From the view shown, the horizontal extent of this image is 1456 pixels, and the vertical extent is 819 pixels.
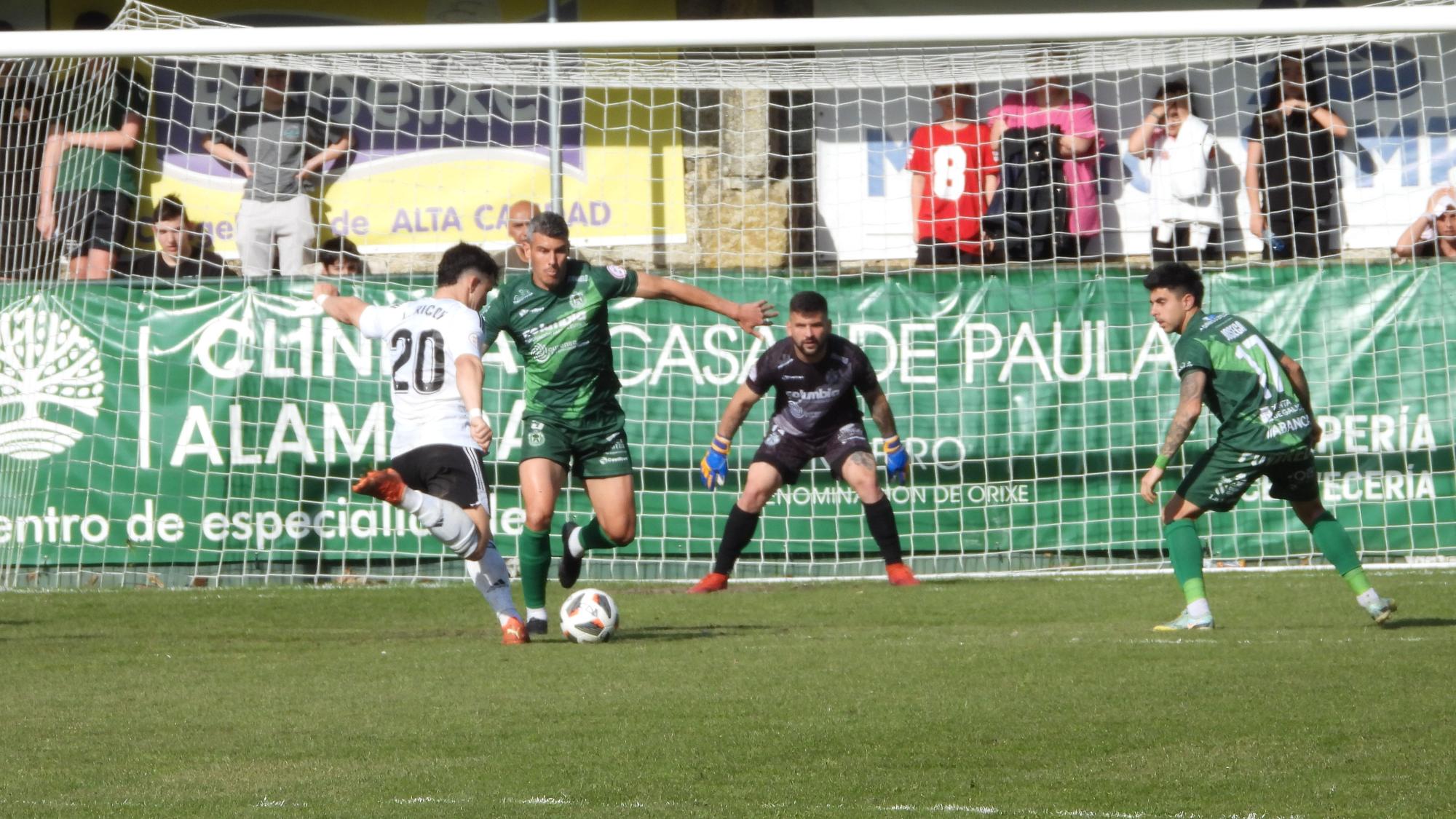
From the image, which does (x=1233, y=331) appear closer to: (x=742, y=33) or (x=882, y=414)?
(x=742, y=33)

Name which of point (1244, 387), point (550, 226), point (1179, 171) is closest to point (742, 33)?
point (550, 226)

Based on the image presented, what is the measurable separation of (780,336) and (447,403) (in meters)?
5.44

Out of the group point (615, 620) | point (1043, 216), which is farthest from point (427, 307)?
point (1043, 216)

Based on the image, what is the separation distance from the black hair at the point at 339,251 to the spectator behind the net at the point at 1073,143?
546 cm

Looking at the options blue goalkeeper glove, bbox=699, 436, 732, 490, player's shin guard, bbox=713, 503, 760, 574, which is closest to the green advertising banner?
player's shin guard, bbox=713, 503, 760, 574

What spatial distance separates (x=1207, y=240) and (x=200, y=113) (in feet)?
29.9

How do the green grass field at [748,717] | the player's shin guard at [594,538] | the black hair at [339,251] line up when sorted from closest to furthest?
the green grass field at [748,717], the player's shin guard at [594,538], the black hair at [339,251]

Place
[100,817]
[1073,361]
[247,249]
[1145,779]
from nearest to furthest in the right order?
[100,817], [1145,779], [1073,361], [247,249]

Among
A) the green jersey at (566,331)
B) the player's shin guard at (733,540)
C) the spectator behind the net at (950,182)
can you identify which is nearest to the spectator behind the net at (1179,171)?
the spectator behind the net at (950,182)

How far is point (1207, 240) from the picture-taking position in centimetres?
1458

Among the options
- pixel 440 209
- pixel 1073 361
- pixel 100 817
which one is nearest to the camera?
pixel 100 817

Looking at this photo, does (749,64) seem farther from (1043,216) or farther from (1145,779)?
(1145,779)

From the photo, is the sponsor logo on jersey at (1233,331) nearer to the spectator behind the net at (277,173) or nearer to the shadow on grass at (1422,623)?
the shadow on grass at (1422,623)

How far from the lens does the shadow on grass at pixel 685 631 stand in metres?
8.71
